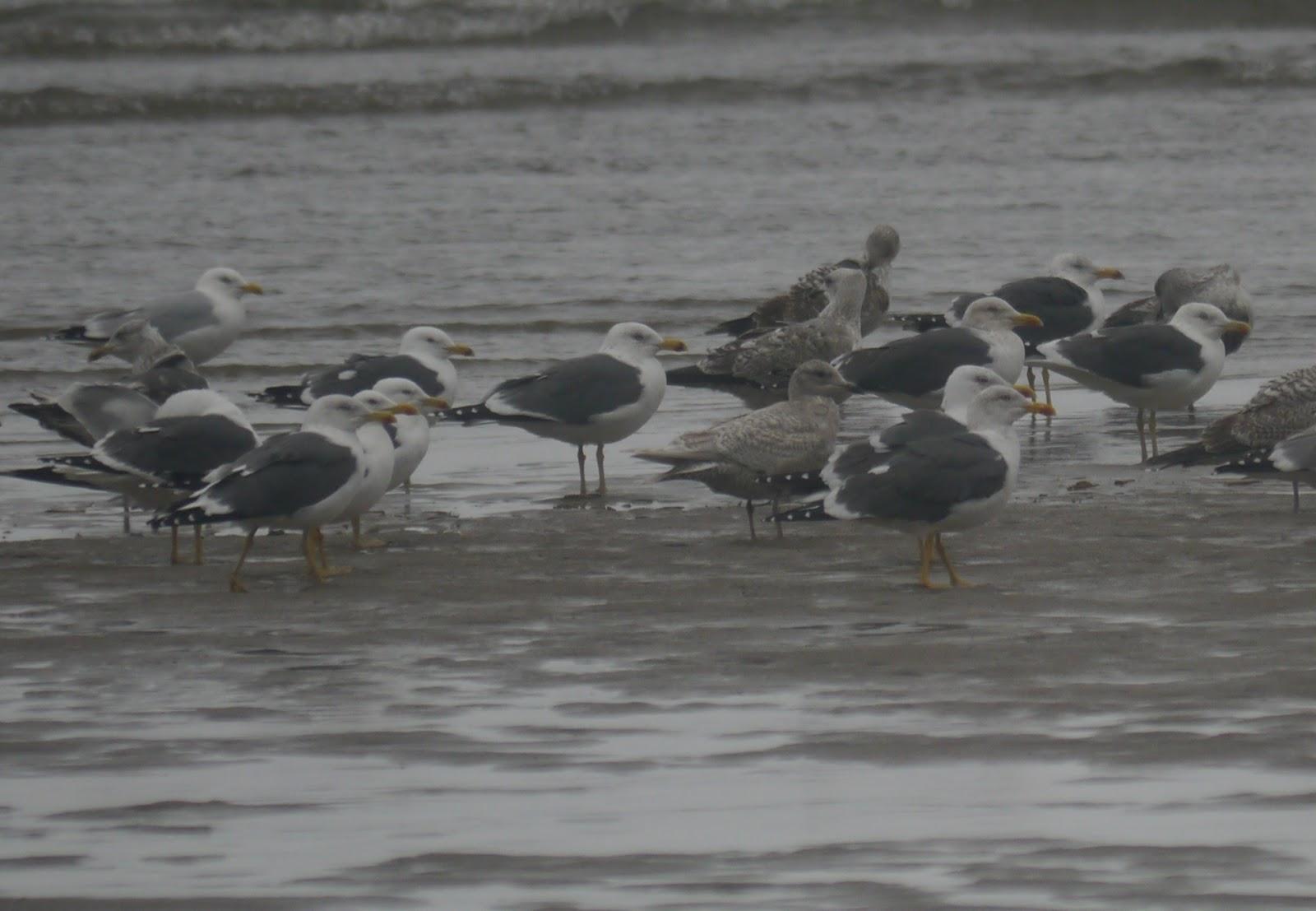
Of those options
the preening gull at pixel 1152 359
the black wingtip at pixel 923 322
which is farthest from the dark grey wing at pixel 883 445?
the black wingtip at pixel 923 322

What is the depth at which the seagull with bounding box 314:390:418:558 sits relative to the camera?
31.7 ft

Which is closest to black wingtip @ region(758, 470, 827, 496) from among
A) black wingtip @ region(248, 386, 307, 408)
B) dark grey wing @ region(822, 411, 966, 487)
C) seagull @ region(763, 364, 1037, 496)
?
seagull @ region(763, 364, 1037, 496)

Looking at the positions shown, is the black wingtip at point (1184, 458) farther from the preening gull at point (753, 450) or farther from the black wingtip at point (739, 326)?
→ the black wingtip at point (739, 326)

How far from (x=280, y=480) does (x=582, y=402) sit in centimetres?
276

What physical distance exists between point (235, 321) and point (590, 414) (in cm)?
443

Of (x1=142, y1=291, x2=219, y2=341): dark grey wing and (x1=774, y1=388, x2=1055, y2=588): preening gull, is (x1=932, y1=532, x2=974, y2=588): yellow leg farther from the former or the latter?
(x1=142, y1=291, x2=219, y2=341): dark grey wing

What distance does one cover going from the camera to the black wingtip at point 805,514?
9312mm

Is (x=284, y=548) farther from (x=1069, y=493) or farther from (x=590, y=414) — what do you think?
(x=1069, y=493)

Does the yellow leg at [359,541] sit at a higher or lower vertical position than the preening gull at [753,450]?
lower

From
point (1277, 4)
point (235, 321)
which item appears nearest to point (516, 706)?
point (235, 321)

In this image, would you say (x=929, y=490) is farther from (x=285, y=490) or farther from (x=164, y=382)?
(x=164, y=382)

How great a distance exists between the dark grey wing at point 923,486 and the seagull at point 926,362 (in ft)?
10.3

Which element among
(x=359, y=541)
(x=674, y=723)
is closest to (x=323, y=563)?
(x=359, y=541)

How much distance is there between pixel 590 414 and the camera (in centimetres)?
1178
